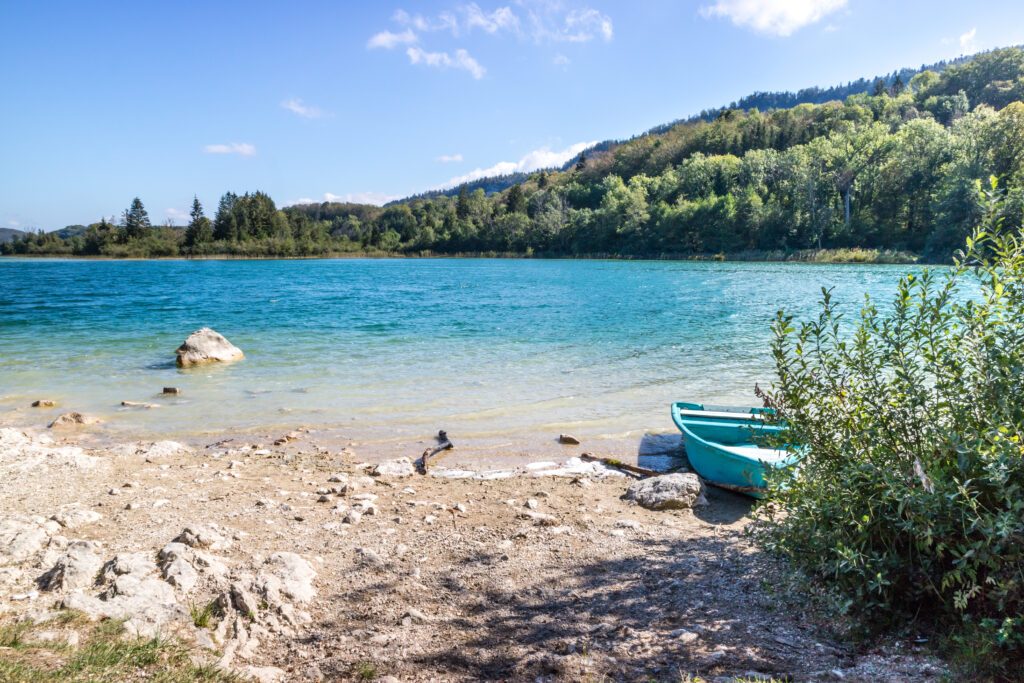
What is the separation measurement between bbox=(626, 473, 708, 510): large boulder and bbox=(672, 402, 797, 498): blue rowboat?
0.44m

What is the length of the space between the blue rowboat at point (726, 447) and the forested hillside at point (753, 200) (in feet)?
152

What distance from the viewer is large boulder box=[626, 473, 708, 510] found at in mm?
7129

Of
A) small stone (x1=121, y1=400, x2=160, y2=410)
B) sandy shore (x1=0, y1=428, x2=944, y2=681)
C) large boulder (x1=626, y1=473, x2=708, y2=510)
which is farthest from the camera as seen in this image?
small stone (x1=121, y1=400, x2=160, y2=410)

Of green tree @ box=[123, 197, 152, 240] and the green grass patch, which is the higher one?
green tree @ box=[123, 197, 152, 240]

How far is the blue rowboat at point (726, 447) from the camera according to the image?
7.15 metres

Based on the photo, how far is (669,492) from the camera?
7246mm

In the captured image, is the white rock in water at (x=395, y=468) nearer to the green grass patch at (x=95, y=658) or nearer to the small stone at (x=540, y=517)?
the small stone at (x=540, y=517)

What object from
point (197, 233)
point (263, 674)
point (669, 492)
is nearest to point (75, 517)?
point (263, 674)

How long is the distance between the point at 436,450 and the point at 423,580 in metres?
4.63

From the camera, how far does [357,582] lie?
4949 mm

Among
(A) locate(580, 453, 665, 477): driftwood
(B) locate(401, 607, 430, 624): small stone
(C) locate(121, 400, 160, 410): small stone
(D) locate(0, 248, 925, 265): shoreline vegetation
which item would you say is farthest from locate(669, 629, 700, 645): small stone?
(D) locate(0, 248, 925, 265): shoreline vegetation

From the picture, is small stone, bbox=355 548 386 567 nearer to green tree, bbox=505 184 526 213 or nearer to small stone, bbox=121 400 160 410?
small stone, bbox=121 400 160 410

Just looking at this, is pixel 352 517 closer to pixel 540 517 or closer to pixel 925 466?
pixel 540 517

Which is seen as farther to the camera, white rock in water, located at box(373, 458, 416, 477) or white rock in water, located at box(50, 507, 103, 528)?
white rock in water, located at box(373, 458, 416, 477)
